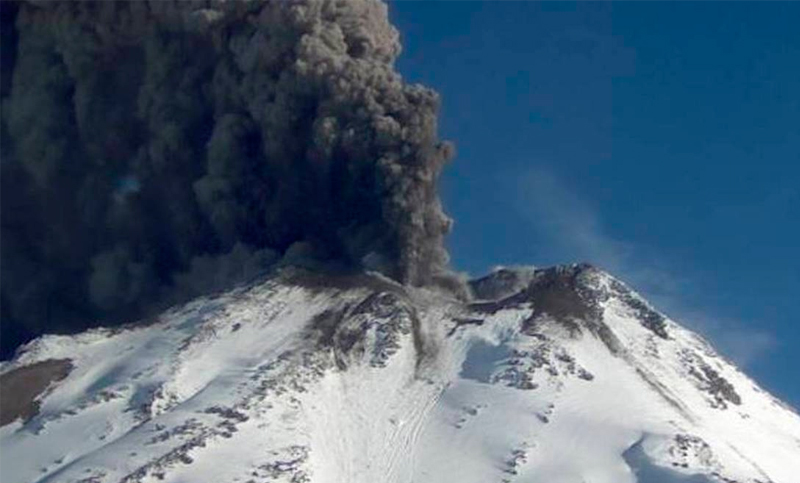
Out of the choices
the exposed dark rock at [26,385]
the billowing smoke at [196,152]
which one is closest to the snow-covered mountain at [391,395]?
the exposed dark rock at [26,385]

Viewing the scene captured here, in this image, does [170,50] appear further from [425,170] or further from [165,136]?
[425,170]

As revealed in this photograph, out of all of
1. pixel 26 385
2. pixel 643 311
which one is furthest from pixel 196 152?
pixel 643 311

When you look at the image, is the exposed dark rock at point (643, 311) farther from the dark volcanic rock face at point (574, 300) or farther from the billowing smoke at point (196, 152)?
the billowing smoke at point (196, 152)

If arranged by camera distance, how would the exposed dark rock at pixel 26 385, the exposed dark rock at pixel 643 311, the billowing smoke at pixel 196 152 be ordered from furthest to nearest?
the exposed dark rock at pixel 643 311 → the billowing smoke at pixel 196 152 → the exposed dark rock at pixel 26 385

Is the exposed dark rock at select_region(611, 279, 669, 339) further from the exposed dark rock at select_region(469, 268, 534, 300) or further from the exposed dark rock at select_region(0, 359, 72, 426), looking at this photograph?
the exposed dark rock at select_region(0, 359, 72, 426)

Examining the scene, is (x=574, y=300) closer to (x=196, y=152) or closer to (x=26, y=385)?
(x=196, y=152)
